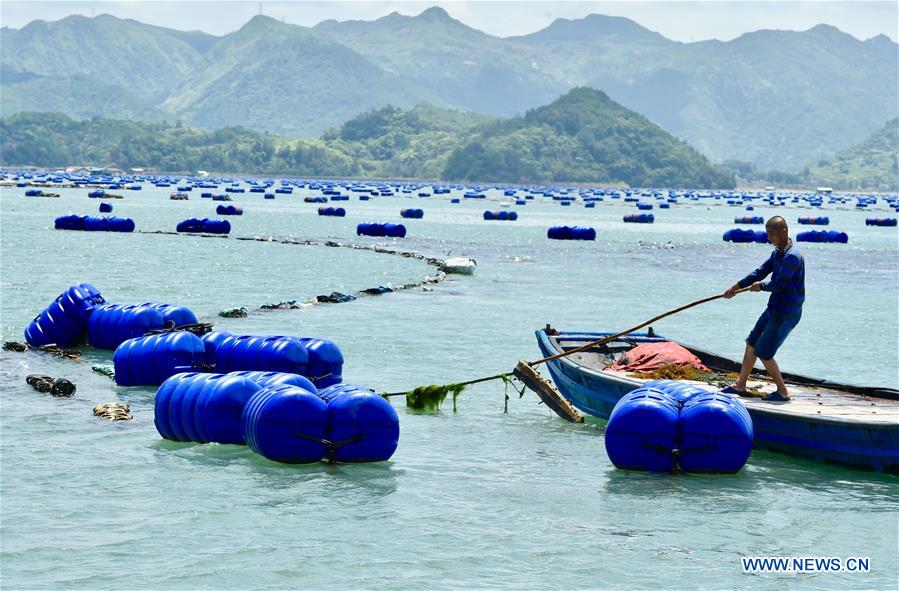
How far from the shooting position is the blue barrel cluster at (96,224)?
85.2m

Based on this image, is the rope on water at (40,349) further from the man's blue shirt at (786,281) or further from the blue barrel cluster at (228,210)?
the blue barrel cluster at (228,210)

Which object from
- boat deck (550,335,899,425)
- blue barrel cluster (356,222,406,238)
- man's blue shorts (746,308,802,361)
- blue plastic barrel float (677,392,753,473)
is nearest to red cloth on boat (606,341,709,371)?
boat deck (550,335,899,425)

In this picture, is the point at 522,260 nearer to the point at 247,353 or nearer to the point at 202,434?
the point at 247,353

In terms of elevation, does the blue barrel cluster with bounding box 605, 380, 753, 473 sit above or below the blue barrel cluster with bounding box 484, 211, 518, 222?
below

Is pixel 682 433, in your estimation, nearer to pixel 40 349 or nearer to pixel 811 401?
pixel 811 401

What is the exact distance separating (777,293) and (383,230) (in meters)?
66.2

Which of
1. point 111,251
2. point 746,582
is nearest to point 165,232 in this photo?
point 111,251

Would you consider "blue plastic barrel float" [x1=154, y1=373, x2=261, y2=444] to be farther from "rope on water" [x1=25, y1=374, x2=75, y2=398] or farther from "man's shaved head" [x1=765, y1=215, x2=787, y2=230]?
"man's shaved head" [x1=765, y1=215, x2=787, y2=230]

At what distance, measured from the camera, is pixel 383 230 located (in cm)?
8738

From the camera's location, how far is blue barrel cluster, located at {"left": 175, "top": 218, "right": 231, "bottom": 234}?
84.9 meters

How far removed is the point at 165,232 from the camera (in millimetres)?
84375

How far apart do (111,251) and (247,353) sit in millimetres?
43828

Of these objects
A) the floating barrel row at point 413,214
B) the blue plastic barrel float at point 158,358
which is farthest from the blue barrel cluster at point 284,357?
the floating barrel row at point 413,214

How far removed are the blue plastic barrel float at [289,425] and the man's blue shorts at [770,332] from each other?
24.0 feet
